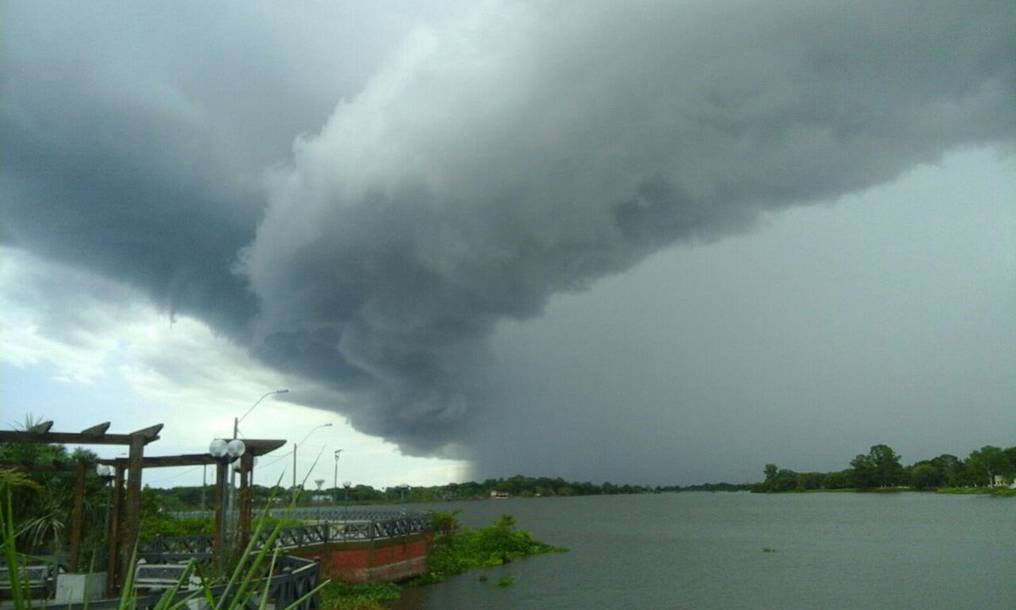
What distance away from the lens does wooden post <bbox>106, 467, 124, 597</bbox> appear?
1927 cm

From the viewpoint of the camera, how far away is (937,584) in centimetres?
4869

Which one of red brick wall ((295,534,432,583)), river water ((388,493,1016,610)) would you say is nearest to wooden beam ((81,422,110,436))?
red brick wall ((295,534,432,583))

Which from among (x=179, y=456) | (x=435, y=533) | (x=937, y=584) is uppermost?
(x=179, y=456)

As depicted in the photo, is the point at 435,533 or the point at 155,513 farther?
the point at 435,533

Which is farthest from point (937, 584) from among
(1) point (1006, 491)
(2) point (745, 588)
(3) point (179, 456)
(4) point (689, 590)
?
(1) point (1006, 491)

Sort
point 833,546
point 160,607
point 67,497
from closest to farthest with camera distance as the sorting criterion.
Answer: point 160,607 → point 67,497 → point 833,546

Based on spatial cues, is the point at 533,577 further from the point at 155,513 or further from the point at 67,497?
the point at 67,497

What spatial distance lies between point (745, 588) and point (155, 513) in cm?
3643

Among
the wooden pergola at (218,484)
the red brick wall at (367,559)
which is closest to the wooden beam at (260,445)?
the wooden pergola at (218,484)

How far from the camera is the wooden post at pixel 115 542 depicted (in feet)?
63.2

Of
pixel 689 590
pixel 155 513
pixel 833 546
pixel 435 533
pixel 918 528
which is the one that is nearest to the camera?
pixel 155 513

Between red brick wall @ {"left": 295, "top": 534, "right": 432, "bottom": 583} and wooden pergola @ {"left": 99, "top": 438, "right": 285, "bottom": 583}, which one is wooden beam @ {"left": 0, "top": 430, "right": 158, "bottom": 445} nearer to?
wooden pergola @ {"left": 99, "top": 438, "right": 285, "bottom": 583}

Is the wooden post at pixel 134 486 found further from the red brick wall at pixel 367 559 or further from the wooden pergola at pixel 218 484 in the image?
the red brick wall at pixel 367 559

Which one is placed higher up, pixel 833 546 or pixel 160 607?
pixel 160 607
